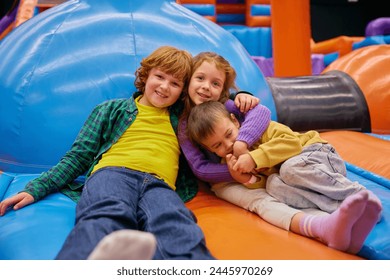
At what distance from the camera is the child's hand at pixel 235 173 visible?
1.50 m

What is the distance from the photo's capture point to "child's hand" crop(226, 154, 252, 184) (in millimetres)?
1500

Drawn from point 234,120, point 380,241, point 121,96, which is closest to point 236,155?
point 234,120

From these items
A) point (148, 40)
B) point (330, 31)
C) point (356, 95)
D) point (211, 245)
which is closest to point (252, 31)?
point (330, 31)

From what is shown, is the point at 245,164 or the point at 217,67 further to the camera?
the point at 217,67

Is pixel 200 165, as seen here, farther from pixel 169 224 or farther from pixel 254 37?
pixel 254 37

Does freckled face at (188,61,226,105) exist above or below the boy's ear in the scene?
above

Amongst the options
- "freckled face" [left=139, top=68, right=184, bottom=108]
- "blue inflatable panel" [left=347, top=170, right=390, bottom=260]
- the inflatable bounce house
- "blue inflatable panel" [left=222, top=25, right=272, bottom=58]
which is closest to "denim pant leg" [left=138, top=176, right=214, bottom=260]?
the inflatable bounce house

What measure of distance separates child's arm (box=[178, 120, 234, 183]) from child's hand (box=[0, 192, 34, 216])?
0.58 meters

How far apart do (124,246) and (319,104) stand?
6.32 ft

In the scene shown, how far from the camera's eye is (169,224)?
3.89ft

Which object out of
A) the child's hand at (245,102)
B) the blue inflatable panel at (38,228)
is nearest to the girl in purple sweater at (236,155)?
the child's hand at (245,102)

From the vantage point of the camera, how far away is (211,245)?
4.18ft

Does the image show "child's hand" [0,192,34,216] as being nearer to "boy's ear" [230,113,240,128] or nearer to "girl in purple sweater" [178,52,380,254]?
"girl in purple sweater" [178,52,380,254]
